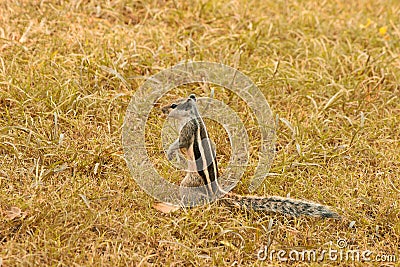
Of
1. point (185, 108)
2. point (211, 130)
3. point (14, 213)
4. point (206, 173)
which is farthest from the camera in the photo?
point (211, 130)

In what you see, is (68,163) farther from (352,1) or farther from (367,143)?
(352,1)

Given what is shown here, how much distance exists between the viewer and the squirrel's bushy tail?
141 inches

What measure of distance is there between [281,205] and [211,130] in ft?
3.29

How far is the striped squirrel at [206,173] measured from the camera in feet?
11.7

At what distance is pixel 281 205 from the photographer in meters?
3.62

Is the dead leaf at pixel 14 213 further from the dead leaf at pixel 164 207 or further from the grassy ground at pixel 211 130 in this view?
the dead leaf at pixel 164 207

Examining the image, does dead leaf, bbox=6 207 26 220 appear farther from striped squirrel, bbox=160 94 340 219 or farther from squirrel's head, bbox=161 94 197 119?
squirrel's head, bbox=161 94 197 119

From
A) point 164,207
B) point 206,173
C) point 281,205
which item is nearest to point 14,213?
point 164,207

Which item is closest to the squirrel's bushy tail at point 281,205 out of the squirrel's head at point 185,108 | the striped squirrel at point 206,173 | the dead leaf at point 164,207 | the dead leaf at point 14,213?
the striped squirrel at point 206,173

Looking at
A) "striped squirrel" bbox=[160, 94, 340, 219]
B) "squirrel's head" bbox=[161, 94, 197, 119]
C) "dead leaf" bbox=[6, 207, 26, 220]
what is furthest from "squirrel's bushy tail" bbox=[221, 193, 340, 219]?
"dead leaf" bbox=[6, 207, 26, 220]

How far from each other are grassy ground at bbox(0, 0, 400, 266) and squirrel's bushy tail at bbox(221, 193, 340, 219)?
0.07m

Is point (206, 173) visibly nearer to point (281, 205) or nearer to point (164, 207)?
point (164, 207)

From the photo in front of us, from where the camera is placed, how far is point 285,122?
435 cm

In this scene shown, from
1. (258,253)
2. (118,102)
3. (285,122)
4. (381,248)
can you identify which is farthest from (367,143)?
(118,102)
